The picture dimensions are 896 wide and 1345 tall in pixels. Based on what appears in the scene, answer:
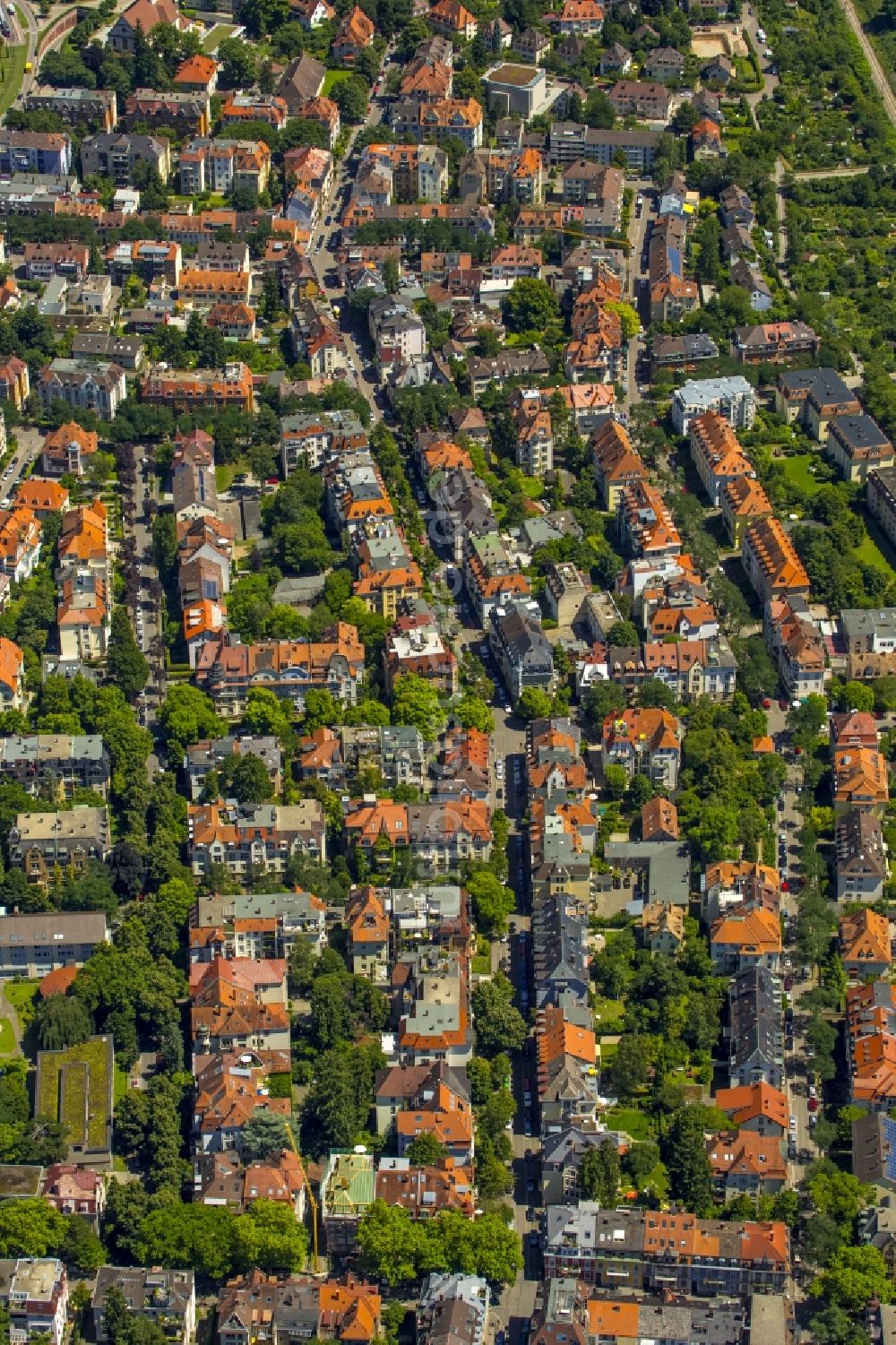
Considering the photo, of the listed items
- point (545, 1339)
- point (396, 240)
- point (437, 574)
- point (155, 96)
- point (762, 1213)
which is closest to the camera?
point (545, 1339)

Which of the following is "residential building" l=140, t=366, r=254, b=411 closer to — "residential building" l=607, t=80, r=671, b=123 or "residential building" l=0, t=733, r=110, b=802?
"residential building" l=0, t=733, r=110, b=802

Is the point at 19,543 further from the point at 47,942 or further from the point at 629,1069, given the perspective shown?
the point at 629,1069

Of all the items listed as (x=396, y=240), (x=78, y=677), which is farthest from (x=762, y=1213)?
(x=396, y=240)

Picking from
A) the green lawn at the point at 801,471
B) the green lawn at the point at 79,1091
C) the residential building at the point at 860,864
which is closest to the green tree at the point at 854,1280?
the residential building at the point at 860,864

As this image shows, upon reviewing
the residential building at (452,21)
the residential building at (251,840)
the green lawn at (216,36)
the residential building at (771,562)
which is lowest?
the residential building at (251,840)

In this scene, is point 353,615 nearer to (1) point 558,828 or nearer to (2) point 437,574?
(2) point 437,574

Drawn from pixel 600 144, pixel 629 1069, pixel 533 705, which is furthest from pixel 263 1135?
pixel 600 144

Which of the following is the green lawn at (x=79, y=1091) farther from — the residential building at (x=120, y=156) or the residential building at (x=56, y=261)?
the residential building at (x=120, y=156)

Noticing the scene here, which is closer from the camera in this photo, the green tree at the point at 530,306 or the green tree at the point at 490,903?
the green tree at the point at 490,903
